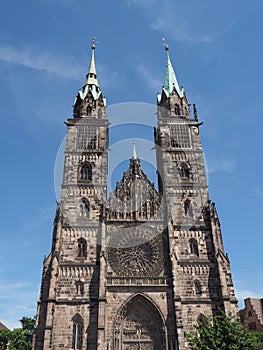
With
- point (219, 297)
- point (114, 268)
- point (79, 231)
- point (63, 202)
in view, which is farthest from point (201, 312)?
point (63, 202)

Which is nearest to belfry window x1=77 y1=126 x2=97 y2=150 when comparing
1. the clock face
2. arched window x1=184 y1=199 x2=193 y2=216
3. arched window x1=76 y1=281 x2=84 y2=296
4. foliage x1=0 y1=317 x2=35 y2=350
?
the clock face

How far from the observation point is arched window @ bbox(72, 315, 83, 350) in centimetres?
2435

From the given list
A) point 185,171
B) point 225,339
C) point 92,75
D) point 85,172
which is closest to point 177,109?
point 185,171

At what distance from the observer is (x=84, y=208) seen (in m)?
30.9

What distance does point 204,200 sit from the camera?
31328 mm

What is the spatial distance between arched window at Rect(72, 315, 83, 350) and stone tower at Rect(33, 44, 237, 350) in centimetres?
7

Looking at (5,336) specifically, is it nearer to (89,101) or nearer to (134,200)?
(134,200)

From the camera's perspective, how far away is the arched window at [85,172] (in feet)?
108

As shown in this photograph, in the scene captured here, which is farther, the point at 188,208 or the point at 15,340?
the point at 15,340

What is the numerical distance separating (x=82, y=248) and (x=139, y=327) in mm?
7786

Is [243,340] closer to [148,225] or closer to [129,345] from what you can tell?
[129,345]

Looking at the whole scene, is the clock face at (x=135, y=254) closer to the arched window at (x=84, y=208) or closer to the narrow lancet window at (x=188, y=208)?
the arched window at (x=84, y=208)

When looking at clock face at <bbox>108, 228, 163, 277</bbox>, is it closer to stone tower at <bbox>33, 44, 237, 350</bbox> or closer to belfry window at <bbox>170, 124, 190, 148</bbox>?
stone tower at <bbox>33, 44, 237, 350</bbox>

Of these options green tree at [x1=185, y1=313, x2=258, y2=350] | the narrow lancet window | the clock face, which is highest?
the narrow lancet window
